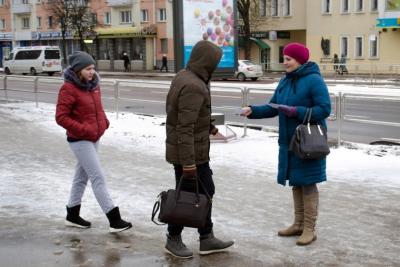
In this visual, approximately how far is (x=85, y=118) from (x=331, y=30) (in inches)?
1743

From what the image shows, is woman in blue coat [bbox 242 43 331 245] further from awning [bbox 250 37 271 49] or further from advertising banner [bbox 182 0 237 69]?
awning [bbox 250 37 271 49]

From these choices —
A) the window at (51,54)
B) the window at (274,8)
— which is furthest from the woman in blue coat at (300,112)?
the window at (274,8)

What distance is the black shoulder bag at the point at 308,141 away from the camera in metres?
5.41

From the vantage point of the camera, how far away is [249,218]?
6.64 meters

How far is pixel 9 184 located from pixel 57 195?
37.2 inches

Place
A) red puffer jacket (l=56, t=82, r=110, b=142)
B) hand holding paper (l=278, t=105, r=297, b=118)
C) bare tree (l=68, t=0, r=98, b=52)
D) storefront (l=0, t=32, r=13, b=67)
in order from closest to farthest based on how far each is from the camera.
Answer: hand holding paper (l=278, t=105, r=297, b=118) < red puffer jacket (l=56, t=82, r=110, b=142) < bare tree (l=68, t=0, r=98, b=52) < storefront (l=0, t=32, r=13, b=67)

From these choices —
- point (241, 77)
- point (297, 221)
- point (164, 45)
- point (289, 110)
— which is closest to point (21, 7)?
point (164, 45)

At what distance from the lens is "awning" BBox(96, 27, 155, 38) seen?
5816 centimetres

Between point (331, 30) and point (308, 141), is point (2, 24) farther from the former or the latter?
point (308, 141)

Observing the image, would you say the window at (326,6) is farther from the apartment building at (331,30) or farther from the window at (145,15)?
the window at (145,15)

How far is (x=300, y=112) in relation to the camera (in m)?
5.46

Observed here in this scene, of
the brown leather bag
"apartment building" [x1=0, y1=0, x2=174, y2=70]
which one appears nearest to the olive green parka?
the brown leather bag

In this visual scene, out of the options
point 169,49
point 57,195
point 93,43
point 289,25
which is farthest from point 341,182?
point 93,43

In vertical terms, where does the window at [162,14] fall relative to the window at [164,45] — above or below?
above
